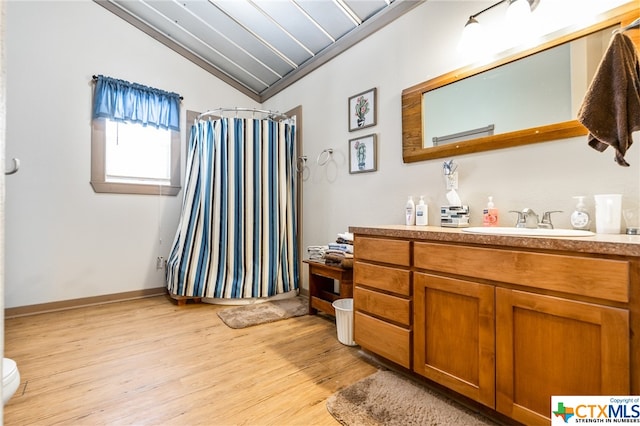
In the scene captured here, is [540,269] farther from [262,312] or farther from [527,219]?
[262,312]

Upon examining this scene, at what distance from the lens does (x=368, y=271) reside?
1.73 m

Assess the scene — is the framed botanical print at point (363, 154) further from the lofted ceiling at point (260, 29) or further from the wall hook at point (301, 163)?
the lofted ceiling at point (260, 29)

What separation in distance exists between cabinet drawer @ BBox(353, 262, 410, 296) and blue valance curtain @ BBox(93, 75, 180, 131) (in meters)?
2.65

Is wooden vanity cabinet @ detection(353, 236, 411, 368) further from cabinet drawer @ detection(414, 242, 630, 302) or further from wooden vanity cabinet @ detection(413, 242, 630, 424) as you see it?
cabinet drawer @ detection(414, 242, 630, 302)

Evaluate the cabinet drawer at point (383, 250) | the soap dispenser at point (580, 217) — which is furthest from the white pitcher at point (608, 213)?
the cabinet drawer at point (383, 250)

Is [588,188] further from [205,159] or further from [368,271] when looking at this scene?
[205,159]

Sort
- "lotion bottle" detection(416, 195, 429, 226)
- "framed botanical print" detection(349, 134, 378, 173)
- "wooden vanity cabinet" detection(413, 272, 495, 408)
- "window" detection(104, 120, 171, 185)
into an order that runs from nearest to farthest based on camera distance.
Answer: "wooden vanity cabinet" detection(413, 272, 495, 408), "lotion bottle" detection(416, 195, 429, 226), "framed botanical print" detection(349, 134, 378, 173), "window" detection(104, 120, 171, 185)

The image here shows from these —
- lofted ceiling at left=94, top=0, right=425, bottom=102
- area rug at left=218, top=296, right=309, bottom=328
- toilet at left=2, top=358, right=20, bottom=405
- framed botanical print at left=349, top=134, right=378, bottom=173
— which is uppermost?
lofted ceiling at left=94, top=0, right=425, bottom=102

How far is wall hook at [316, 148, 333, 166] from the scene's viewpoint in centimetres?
286

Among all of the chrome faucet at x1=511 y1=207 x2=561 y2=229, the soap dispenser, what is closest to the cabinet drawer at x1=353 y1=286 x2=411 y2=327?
the chrome faucet at x1=511 y1=207 x2=561 y2=229

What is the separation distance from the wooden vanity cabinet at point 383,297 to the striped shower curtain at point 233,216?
139 cm

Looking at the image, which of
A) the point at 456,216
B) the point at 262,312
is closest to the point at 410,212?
the point at 456,216

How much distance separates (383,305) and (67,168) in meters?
3.05

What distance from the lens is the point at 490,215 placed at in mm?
1647
